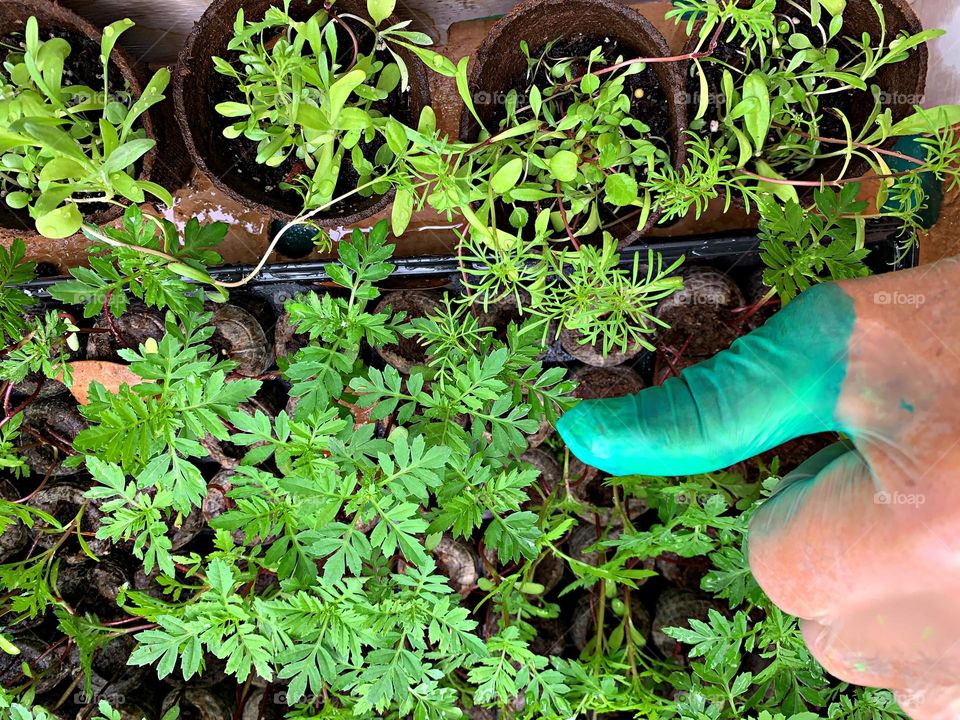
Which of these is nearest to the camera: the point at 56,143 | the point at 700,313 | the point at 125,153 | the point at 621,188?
the point at 56,143

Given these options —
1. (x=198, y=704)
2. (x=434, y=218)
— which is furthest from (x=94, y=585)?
(x=434, y=218)

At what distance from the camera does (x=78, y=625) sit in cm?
136

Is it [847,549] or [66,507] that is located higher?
[847,549]

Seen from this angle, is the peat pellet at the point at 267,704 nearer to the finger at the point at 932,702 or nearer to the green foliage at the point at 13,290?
the green foliage at the point at 13,290

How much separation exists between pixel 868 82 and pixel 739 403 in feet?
3.24

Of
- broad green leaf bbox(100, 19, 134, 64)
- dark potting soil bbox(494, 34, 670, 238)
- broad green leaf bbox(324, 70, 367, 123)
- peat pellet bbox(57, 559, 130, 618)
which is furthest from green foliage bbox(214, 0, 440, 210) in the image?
peat pellet bbox(57, 559, 130, 618)

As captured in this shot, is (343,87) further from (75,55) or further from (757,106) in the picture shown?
(75,55)

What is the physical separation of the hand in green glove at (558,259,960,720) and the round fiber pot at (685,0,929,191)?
0.67m

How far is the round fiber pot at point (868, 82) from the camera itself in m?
1.35

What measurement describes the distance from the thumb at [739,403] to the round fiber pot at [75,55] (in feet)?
3.86

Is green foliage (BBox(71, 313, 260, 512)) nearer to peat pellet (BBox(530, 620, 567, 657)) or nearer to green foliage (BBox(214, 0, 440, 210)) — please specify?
green foliage (BBox(214, 0, 440, 210))

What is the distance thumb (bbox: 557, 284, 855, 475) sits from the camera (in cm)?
93

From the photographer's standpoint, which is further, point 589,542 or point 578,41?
point 589,542

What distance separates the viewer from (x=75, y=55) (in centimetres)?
150
